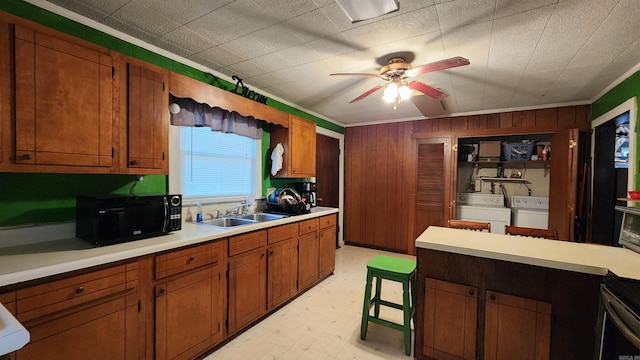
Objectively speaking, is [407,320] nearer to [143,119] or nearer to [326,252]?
[326,252]

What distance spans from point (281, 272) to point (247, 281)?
452 millimetres

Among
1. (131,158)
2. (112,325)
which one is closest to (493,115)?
(131,158)

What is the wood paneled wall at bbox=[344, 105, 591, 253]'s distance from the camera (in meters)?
3.94

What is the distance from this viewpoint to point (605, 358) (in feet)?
4.10

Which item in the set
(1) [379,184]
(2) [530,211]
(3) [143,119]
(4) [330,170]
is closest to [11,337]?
(3) [143,119]

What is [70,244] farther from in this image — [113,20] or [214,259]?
[113,20]

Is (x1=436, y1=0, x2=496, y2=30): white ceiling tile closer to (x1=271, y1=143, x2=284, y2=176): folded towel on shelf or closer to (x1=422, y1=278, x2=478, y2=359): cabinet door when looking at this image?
(x1=422, y1=278, x2=478, y2=359): cabinet door

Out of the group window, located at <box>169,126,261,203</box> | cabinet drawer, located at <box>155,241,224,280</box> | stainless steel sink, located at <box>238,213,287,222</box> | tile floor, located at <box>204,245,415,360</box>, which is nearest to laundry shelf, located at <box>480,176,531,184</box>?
tile floor, located at <box>204,245,415,360</box>

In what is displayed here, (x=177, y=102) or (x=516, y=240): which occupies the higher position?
(x=177, y=102)

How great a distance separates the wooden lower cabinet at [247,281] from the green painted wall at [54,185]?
0.87 metres

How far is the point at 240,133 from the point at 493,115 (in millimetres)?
3719

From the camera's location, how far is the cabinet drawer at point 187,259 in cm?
163

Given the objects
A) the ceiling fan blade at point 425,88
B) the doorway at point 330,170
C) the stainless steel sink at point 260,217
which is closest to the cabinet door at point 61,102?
the stainless steel sink at point 260,217

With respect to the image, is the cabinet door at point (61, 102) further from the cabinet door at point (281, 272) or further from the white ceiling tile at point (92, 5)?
the cabinet door at point (281, 272)
